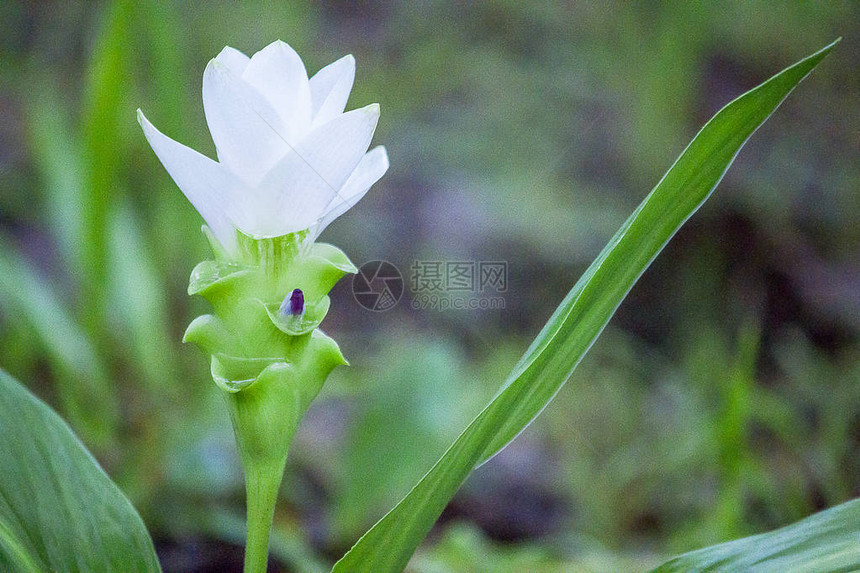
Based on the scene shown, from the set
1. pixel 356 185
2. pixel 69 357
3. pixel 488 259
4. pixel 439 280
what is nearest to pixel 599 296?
pixel 356 185

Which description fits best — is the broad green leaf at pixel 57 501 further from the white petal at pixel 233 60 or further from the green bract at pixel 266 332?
the white petal at pixel 233 60

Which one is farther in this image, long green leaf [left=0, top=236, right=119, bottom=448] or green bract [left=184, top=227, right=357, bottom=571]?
long green leaf [left=0, top=236, right=119, bottom=448]

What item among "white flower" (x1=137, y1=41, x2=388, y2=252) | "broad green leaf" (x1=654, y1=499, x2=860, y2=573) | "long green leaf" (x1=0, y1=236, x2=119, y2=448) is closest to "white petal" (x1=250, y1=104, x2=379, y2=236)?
"white flower" (x1=137, y1=41, x2=388, y2=252)

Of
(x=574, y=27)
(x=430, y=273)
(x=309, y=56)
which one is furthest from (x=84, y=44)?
(x=430, y=273)

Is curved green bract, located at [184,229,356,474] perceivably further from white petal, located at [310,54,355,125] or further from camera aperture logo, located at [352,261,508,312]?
camera aperture logo, located at [352,261,508,312]

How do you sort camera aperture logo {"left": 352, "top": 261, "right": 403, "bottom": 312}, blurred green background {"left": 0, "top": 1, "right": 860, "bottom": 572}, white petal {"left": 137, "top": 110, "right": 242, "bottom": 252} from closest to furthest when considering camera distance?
1. white petal {"left": 137, "top": 110, "right": 242, "bottom": 252}
2. camera aperture logo {"left": 352, "top": 261, "right": 403, "bottom": 312}
3. blurred green background {"left": 0, "top": 1, "right": 860, "bottom": 572}

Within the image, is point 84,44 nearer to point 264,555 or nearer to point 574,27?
point 574,27
